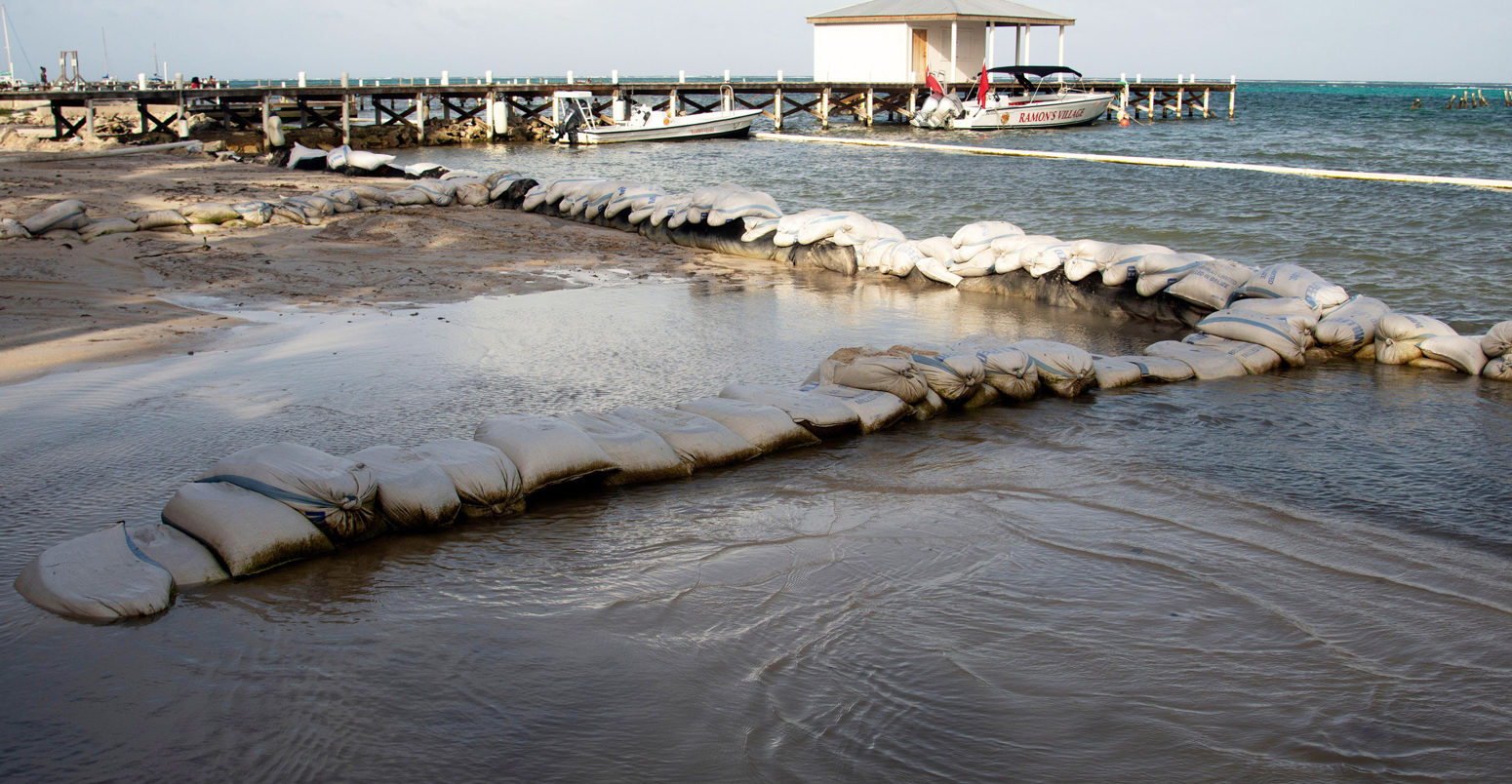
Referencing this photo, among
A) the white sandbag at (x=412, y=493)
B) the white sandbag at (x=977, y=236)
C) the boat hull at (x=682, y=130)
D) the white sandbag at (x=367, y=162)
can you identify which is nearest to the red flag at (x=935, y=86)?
the boat hull at (x=682, y=130)

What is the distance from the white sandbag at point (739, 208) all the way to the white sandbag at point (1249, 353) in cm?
487

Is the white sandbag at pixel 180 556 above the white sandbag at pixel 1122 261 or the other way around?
the other way around

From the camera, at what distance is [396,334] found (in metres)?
6.17

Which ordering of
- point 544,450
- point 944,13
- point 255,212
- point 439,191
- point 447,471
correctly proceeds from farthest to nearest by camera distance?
point 944,13, point 439,191, point 255,212, point 544,450, point 447,471

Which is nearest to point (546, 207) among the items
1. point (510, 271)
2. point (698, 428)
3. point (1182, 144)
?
point (510, 271)

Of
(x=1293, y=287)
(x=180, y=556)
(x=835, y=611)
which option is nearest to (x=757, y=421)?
(x=835, y=611)

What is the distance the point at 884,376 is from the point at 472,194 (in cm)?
983

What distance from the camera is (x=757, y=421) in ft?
13.6

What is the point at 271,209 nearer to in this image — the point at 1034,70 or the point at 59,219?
the point at 59,219

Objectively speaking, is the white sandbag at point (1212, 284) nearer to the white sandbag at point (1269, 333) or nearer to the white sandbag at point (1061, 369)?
the white sandbag at point (1269, 333)

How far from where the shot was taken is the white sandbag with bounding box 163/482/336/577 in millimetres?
2926

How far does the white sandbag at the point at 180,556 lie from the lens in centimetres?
286

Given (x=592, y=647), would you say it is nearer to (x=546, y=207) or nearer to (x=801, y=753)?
(x=801, y=753)

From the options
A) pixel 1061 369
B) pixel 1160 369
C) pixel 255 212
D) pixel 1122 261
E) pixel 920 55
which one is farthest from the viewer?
pixel 920 55
